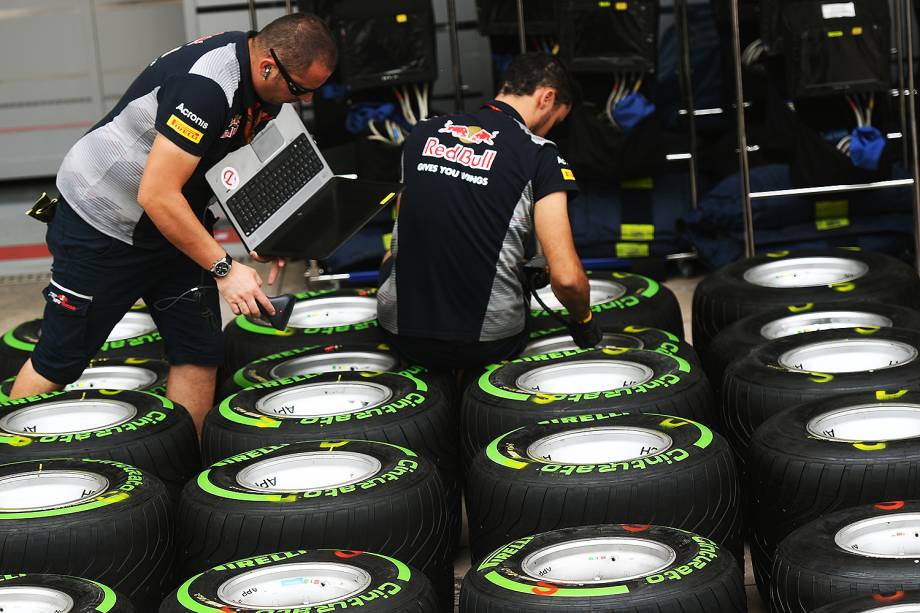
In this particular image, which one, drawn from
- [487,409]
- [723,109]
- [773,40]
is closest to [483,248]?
[487,409]

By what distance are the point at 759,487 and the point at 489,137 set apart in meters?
1.23

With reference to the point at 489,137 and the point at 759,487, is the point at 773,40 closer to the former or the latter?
the point at 489,137

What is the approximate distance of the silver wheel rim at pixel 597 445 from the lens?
2.95 meters

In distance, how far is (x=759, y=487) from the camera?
114 inches

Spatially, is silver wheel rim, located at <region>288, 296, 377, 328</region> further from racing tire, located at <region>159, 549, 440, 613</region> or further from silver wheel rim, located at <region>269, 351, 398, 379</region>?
racing tire, located at <region>159, 549, 440, 613</region>

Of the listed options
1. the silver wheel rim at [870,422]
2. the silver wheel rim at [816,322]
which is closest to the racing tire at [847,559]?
the silver wheel rim at [870,422]

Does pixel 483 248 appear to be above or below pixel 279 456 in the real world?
above

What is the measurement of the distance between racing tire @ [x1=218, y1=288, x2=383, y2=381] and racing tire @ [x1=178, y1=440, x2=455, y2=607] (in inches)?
40.8

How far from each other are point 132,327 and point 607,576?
2.58m

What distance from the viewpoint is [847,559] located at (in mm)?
2330

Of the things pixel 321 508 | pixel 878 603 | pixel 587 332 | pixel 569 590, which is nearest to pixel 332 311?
pixel 587 332

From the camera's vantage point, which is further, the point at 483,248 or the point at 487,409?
the point at 483,248

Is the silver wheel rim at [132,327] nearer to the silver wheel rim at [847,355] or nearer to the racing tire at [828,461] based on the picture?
the silver wheel rim at [847,355]

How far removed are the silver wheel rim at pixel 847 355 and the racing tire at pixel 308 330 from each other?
116 centimetres
